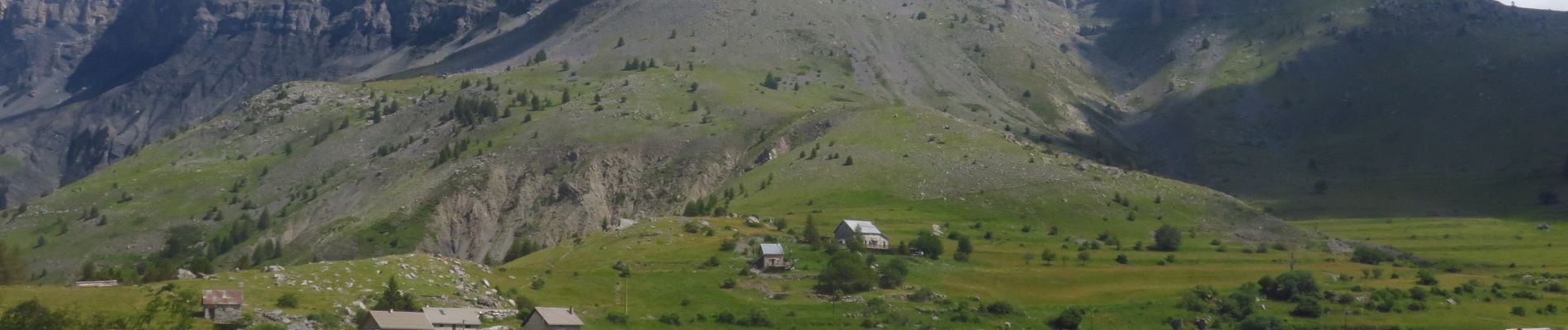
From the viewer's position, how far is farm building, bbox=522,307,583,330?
121 meters

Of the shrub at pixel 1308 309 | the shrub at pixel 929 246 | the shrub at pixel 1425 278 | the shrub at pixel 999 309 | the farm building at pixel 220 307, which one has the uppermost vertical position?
the shrub at pixel 929 246

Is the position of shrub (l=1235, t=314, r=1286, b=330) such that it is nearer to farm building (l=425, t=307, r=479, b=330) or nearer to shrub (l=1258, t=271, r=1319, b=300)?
shrub (l=1258, t=271, r=1319, b=300)

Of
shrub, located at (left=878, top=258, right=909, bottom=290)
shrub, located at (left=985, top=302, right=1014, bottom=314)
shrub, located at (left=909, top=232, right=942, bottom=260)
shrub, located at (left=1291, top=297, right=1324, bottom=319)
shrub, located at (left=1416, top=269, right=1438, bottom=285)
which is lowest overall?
shrub, located at (left=985, top=302, right=1014, bottom=314)

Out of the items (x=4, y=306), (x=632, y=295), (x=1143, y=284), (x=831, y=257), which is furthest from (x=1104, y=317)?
(x=4, y=306)

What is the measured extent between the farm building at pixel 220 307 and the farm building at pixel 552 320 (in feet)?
70.0

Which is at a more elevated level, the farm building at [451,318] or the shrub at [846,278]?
the shrub at [846,278]

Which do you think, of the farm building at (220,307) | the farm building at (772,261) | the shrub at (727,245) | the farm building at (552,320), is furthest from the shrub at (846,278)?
the farm building at (220,307)

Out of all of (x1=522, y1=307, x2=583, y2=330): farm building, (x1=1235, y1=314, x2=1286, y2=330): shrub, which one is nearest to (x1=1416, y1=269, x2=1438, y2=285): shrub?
(x1=1235, y1=314, x2=1286, y2=330): shrub

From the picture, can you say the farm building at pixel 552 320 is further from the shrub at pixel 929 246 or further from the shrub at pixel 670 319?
the shrub at pixel 929 246

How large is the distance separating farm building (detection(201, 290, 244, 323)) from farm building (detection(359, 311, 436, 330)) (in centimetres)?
867

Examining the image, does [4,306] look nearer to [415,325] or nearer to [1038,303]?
[415,325]

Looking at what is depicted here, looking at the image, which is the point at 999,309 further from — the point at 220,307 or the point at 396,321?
the point at 220,307

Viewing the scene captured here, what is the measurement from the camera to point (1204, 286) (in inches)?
6457

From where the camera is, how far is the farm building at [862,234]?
7131 inches
